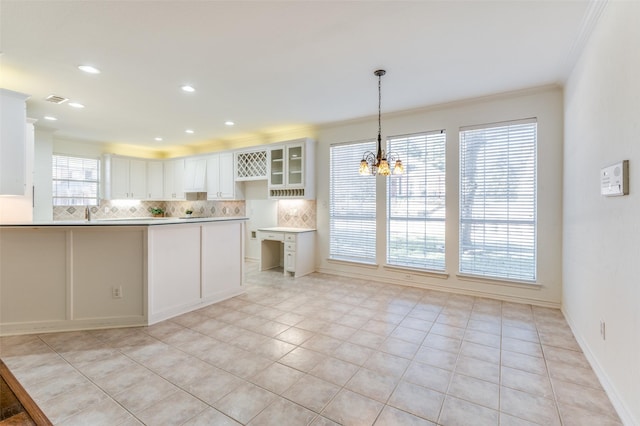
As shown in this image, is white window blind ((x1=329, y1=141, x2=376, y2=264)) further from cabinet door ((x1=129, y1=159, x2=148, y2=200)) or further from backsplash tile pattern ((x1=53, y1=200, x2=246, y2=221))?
cabinet door ((x1=129, y1=159, x2=148, y2=200))

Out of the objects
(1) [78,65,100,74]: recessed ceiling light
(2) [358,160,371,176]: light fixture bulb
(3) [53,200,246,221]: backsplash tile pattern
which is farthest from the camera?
(3) [53,200,246,221]: backsplash tile pattern

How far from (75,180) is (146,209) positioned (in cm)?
163

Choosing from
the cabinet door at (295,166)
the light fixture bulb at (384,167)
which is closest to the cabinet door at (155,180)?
the cabinet door at (295,166)

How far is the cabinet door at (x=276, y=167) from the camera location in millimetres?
5686

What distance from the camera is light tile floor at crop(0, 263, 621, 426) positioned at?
1814 mm

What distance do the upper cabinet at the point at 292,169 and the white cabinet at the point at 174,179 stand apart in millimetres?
2784

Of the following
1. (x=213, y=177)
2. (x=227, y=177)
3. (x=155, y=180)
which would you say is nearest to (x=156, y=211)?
(x=155, y=180)

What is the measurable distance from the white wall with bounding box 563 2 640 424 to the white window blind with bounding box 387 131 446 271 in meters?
1.58

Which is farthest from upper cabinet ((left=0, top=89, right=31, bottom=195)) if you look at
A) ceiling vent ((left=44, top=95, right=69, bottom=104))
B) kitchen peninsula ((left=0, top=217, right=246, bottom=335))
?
ceiling vent ((left=44, top=95, right=69, bottom=104))

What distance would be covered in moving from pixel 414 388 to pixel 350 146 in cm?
396

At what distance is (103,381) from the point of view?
6.97 feet

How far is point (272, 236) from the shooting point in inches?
214

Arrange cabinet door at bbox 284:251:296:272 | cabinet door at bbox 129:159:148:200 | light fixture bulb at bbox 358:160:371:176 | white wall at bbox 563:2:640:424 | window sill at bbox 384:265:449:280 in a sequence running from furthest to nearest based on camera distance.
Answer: cabinet door at bbox 129:159:148:200, cabinet door at bbox 284:251:296:272, window sill at bbox 384:265:449:280, light fixture bulb at bbox 358:160:371:176, white wall at bbox 563:2:640:424

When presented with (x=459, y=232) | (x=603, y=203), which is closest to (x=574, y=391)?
(x=603, y=203)
